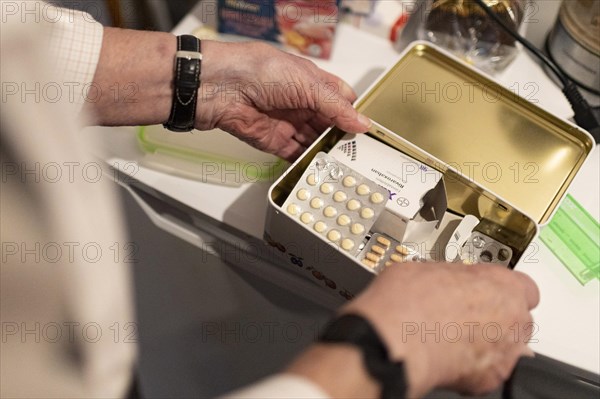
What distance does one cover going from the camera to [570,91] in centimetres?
68

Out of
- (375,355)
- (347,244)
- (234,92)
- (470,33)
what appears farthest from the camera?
(470,33)

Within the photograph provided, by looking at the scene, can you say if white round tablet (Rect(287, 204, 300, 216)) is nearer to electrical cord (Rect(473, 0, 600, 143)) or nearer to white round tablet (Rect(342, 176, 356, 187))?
white round tablet (Rect(342, 176, 356, 187))

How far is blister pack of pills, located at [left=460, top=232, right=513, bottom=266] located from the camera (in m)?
0.56

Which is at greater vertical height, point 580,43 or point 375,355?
point 580,43

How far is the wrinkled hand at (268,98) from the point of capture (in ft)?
2.05

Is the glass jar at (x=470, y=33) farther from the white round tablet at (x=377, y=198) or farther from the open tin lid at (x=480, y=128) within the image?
the white round tablet at (x=377, y=198)

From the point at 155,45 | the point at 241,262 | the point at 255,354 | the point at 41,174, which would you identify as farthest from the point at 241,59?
the point at 255,354

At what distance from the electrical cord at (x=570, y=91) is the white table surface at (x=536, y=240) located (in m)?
0.03

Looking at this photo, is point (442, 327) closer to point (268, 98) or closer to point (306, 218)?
point (306, 218)

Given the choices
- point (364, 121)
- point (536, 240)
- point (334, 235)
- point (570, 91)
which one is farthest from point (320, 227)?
point (570, 91)

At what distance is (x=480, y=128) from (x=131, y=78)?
36 cm

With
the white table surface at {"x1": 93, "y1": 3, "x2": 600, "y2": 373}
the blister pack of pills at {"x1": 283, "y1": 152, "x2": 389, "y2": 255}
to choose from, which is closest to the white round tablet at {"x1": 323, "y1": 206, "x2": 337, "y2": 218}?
the blister pack of pills at {"x1": 283, "y1": 152, "x2": 389, "y2": 255}

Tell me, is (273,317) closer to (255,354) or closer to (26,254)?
(255,354)

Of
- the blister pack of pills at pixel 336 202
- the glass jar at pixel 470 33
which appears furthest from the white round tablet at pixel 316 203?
the glass jar at pixel 470 33
